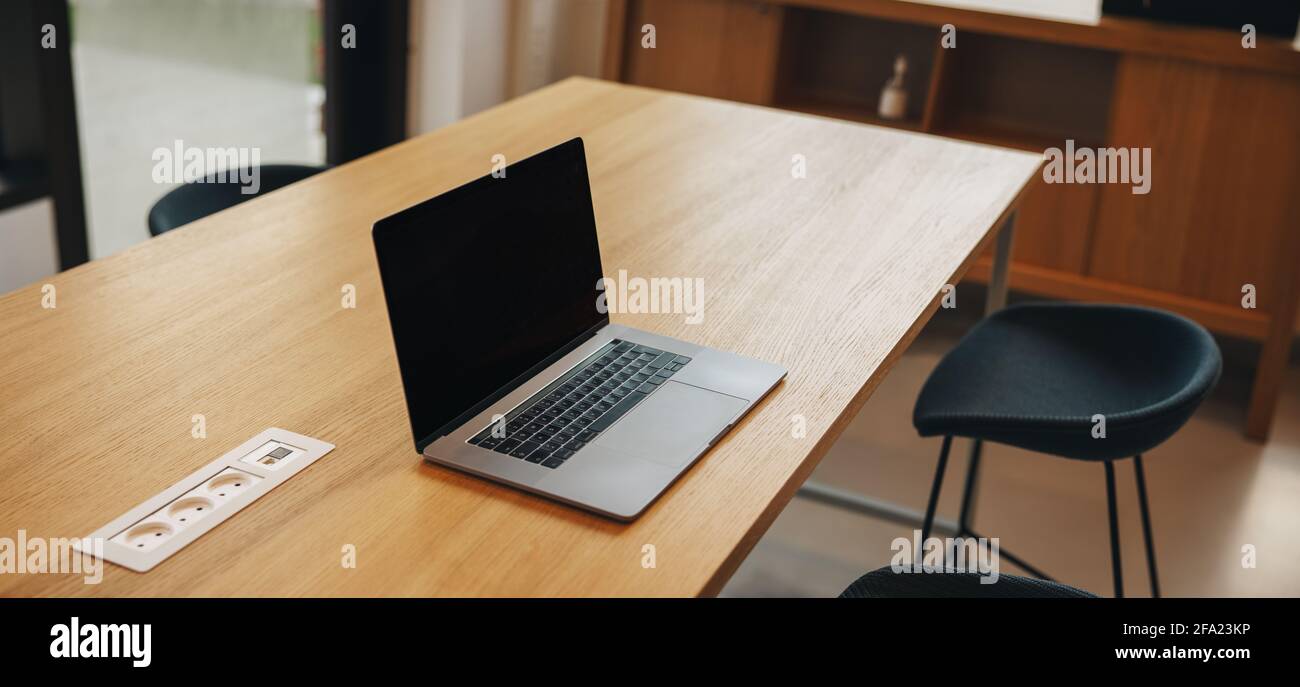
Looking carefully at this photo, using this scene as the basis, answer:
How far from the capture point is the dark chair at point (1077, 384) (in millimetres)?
1937

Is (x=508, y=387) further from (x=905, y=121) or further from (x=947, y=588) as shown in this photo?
(x=905, y=121)

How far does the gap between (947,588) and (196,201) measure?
4.92 ft

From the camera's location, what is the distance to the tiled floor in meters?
2.72

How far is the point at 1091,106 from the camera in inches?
153

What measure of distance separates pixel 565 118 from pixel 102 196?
61.9 inches

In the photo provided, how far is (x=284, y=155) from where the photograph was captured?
4.03 m

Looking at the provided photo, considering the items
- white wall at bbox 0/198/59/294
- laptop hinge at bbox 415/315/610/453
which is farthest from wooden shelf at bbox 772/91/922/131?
laptop hinge at bbox 415/315/610/453

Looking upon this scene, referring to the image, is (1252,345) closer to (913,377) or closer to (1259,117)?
(1259,117)

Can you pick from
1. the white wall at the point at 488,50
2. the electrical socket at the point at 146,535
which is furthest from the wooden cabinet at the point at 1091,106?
the electrical socket at the point at 146,535

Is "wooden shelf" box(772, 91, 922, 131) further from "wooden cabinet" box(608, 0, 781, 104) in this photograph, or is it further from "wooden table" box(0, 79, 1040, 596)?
"wooden table" box(0, 79, 1040, 596)

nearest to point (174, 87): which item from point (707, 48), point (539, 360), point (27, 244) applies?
point (27, 244)

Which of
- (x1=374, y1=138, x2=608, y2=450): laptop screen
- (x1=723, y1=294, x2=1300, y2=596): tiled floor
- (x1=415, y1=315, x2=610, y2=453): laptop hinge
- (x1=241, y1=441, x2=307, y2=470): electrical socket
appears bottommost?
(x1=723, y1=294, x2=1300, y2=596): tiled floor

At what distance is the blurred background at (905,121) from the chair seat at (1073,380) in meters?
0.62
